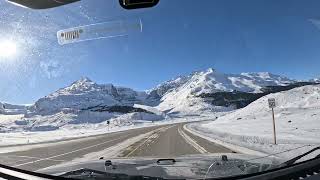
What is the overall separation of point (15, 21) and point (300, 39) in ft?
7.99

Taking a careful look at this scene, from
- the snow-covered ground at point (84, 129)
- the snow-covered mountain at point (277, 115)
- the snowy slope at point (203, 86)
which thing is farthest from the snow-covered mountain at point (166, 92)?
the snow-covered mountain at point (277, 115)

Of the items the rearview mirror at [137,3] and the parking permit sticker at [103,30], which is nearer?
the rearview mirror at [137,3]

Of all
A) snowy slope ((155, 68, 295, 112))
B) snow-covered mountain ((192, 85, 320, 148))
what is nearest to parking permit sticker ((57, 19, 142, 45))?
snowy slope ((155, 68, 295, 112))

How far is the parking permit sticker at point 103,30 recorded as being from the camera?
343cm

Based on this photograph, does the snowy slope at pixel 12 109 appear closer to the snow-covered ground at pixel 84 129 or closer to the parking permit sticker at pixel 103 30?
the snow-covered ground at pixel 84 129

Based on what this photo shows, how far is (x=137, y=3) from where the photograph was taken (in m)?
3.24

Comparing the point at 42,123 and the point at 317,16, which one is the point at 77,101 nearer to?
the point at 42,123

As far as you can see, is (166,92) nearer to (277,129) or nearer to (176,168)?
(176,168)

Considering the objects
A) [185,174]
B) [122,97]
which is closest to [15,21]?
[122,97]

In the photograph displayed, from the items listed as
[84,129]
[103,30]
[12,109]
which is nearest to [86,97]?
[12,109]

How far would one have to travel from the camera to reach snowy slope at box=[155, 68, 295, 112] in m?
3.81

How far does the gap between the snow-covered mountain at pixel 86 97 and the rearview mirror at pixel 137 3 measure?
28.4 inches

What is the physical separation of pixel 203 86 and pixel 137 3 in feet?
4.84

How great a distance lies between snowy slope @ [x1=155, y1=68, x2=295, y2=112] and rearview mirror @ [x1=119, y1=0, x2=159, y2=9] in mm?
784
